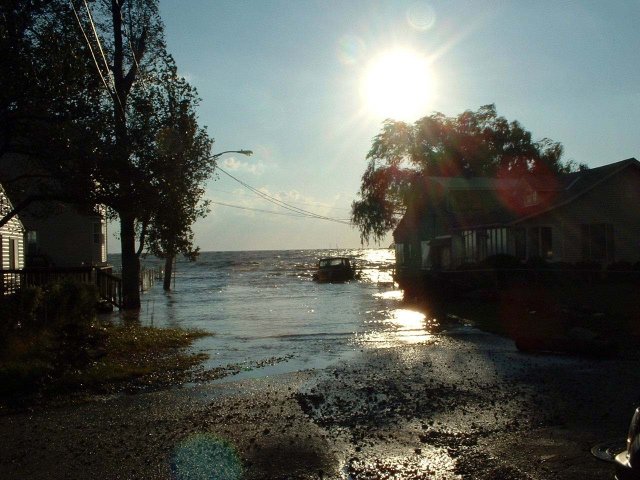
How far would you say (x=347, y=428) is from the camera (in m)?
8.30

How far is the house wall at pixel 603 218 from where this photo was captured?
35688mm

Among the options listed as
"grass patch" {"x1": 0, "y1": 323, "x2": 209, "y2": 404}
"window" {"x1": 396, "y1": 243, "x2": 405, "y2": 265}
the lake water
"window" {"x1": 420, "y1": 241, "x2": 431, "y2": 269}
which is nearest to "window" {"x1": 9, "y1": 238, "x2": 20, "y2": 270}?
the lake water

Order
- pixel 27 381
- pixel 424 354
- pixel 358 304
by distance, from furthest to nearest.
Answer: pixel 358 304, pixel 424 354, pixel 27 381

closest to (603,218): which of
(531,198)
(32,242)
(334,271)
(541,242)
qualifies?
(541,242)

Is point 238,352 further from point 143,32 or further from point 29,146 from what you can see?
point 143,32

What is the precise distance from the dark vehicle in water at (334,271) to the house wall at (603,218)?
28.9 metres

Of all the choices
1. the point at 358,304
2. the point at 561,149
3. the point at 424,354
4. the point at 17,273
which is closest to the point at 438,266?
the point at 358,304

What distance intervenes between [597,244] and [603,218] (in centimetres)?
134

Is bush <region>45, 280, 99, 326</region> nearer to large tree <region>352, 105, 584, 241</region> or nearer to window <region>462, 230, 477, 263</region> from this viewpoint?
window <region>462, 230, 477, 263</region>

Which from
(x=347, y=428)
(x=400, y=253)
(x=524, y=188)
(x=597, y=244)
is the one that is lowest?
(x=347, y=428)

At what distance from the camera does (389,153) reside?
66.1m

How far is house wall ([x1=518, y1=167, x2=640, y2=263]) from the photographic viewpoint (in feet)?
117

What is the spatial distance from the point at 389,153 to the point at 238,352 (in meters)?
51.4

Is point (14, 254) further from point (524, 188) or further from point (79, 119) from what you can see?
point (524, 188)
